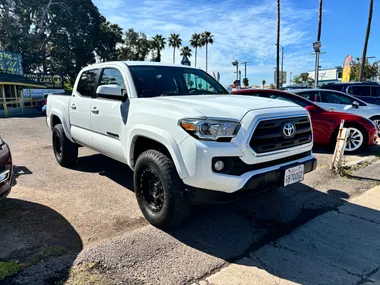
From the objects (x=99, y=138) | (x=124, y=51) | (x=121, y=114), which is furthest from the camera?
(x=124, y=51)

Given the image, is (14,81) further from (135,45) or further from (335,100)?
(135,45)

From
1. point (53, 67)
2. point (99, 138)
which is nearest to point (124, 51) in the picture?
point (53, 67)

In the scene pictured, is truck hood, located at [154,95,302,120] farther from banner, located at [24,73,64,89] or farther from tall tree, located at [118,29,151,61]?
tall tree, located at [118,29,151,61]

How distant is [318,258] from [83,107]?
3999mm

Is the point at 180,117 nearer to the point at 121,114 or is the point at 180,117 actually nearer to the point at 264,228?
the point at 121,114

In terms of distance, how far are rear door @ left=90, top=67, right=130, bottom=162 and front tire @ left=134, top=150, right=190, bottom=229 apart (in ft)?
2.02

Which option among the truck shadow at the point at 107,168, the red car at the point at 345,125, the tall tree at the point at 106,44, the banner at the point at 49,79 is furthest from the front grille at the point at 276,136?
the tall tree at the point at 106,44

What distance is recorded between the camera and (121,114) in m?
3.82

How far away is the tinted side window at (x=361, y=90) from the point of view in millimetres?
11945

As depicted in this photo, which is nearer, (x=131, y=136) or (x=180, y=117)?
(x=180, y=117)

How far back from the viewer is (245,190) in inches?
113

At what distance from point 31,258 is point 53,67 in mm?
40340

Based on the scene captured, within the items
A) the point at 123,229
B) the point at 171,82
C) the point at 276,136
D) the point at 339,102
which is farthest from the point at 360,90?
the point at 123,229

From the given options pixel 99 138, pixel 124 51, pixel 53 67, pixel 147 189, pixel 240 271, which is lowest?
pixel 240 271
